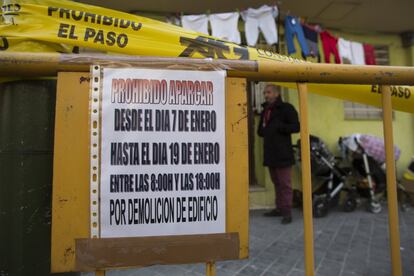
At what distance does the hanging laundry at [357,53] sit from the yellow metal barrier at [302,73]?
4.78 m

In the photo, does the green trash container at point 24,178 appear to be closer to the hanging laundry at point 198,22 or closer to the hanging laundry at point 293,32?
the hanging laundry at point 198,22

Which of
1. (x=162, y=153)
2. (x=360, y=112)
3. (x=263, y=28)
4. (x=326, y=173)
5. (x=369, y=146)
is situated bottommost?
(x=326, y=173)

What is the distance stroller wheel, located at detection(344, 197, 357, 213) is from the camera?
536 centimetres

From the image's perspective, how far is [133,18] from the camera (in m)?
1.56

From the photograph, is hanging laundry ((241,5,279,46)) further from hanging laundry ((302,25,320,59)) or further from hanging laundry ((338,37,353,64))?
hanging laundry ((338,37,353,64))

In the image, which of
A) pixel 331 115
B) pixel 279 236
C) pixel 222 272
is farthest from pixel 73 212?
pixel 331 115

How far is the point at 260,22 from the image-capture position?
16.2ft

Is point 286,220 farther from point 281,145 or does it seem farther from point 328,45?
point 328,45

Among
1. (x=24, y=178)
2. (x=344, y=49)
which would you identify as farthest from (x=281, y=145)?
(x=24, y=178)

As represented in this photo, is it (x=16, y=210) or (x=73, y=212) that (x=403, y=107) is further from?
(x=16, y=210)

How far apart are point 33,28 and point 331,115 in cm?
584

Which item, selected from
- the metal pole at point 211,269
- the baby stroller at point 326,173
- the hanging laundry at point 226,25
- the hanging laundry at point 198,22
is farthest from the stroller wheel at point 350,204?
the metal pole at point 211,269

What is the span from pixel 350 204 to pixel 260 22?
3252 millimetres

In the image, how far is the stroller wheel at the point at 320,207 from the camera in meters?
4.97
